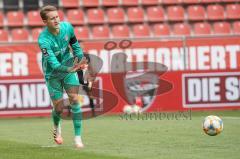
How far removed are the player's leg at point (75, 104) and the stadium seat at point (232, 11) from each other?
50.2 feet

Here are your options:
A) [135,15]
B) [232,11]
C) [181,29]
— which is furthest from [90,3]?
[232,11]

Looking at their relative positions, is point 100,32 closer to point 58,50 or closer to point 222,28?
point 222,28

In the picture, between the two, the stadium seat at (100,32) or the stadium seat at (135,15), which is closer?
the stadium seat at (100,32)

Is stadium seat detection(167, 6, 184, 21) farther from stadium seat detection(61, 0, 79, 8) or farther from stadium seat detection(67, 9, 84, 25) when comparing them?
stadium seat detection(61, 0, 79, 8)

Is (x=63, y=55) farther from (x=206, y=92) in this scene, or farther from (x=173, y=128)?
(x=206, y=92)

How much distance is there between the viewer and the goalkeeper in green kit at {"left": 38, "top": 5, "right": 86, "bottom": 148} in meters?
10.7

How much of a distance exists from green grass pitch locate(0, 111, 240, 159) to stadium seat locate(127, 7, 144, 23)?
304 inches

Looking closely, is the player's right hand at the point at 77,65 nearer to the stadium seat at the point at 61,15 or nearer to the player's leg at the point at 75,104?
the player's leg at the point at 75,104

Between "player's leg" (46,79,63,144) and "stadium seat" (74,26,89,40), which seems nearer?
"player's leg" (46,79,63,144)

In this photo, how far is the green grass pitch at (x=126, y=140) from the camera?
9953 mm

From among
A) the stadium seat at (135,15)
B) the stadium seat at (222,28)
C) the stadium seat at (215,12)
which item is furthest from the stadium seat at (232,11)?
the stadium seat at (135,15)

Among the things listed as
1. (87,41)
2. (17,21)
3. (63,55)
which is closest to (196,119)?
(87,41)

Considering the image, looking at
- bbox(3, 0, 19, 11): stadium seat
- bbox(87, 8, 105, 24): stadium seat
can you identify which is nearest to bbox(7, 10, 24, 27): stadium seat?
bbox(3, 0, 19, 11): stadium seat

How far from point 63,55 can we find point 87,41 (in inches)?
333
